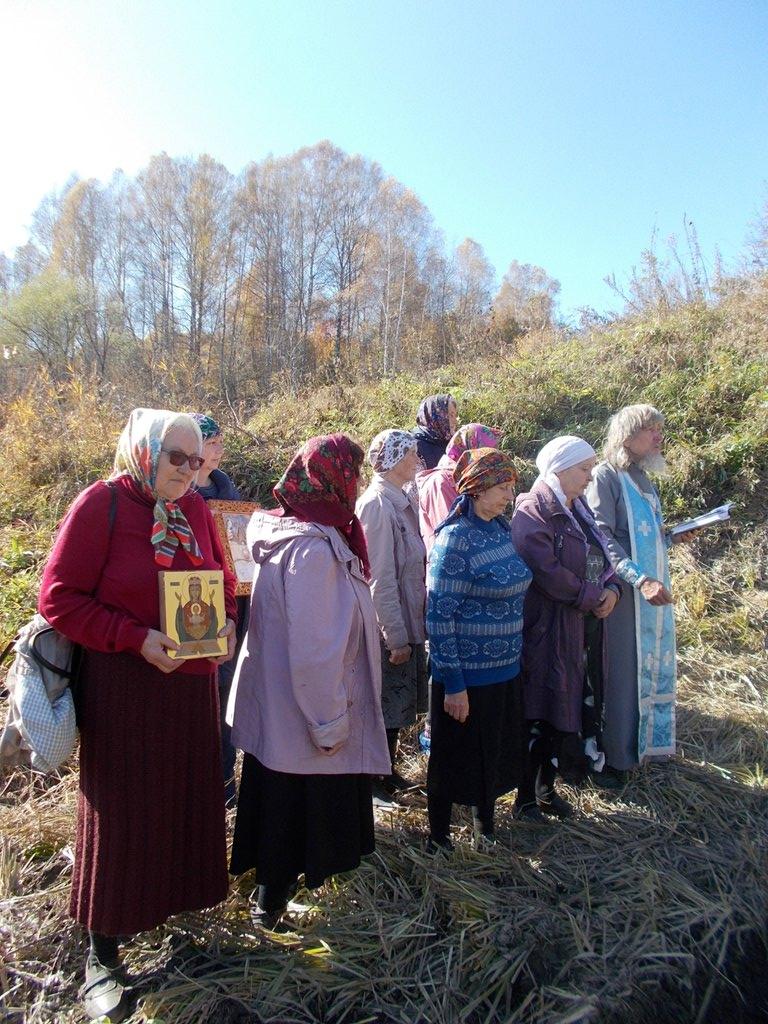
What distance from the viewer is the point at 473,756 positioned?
2881 mm

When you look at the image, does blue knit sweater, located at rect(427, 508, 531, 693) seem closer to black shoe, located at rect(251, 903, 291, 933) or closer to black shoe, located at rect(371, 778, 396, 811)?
black shoe, located at rect(371, 778, 396, 811)

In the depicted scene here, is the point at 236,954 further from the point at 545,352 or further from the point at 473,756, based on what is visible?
the point at 545,352

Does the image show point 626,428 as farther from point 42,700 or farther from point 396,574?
point 42,700

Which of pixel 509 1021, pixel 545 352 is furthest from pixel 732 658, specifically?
pixel 545 352

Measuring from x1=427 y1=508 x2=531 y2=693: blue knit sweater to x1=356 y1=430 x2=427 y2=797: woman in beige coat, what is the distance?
0.45 metres

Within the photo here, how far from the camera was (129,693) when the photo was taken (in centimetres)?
213

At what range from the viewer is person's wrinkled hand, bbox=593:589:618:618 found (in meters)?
3.31

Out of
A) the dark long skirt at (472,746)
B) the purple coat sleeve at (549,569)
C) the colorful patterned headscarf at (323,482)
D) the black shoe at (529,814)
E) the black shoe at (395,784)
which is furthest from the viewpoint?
the black shoe at (395,784)

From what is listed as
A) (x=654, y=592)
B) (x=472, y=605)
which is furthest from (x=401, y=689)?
(x=654, y=592)

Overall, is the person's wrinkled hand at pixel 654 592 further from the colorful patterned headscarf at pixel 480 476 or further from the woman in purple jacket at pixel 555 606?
the colorful patterned headscarf at pixel 480 476

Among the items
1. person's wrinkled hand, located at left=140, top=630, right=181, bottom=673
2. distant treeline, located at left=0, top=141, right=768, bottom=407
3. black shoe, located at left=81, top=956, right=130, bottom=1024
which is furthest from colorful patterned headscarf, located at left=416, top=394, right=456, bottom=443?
distant treeline, located at left=0, top=141, right=768, bottom=407

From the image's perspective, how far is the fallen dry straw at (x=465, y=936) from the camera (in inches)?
86.7

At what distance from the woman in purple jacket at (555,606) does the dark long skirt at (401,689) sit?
58cm

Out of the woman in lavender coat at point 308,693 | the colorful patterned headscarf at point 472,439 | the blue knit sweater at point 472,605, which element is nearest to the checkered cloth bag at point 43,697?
the woman in lavender coat at point 308,693
